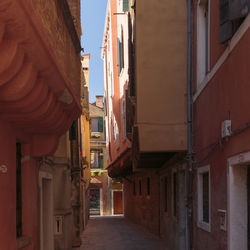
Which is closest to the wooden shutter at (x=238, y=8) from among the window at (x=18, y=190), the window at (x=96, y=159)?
the window at (x=18, y=190)

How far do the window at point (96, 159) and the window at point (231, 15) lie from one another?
110ft

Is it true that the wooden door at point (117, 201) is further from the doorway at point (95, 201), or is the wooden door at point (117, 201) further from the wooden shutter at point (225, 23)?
the wooden shutter at point (225, 23)

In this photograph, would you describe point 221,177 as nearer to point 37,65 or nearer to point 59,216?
point 37,65

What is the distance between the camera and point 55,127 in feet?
18.7

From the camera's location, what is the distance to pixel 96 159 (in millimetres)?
39281

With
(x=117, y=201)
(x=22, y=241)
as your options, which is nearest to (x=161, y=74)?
(x=22, y=241)

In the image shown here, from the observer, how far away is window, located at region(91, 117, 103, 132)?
4031 cm

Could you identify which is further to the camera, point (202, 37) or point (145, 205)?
point (145, 205)

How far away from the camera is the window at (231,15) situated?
5328mm

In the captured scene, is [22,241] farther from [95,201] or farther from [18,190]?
[95,201]

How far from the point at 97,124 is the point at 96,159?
10.9 ft

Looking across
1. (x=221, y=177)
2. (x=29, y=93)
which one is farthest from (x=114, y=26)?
(x=29, y=93)

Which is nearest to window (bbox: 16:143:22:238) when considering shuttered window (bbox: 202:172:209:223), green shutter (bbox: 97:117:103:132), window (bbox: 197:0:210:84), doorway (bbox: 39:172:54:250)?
doorway (bbox: 39:172:54:250)

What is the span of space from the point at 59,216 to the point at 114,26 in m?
12.5
